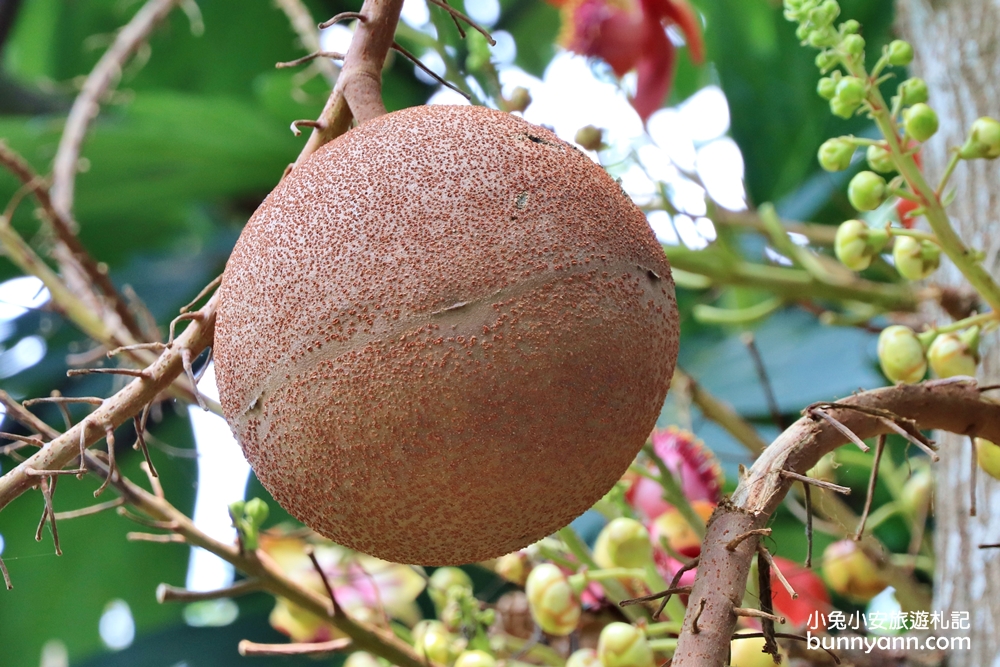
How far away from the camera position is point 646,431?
0.32m

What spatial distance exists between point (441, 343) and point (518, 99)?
288 mm

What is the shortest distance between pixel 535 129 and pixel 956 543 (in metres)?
0.43

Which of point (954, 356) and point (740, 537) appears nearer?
point (740, 537)

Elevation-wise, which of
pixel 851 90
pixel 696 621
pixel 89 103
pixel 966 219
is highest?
pixel 89 103

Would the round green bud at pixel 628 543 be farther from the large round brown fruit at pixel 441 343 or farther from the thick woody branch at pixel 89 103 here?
the thick woody branch at pixel 89 103

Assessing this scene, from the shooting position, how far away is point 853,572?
24.5 inches

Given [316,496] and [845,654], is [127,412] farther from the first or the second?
[845,654]

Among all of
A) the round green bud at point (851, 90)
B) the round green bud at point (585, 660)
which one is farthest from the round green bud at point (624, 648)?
the round green bud at point (851, 90)

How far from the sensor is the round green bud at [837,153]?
0.41 meters

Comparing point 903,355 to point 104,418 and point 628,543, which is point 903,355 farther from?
point 104,418

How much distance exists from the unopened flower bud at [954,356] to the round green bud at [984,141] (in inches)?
3.1

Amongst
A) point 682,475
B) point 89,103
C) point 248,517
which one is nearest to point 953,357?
point 682,475

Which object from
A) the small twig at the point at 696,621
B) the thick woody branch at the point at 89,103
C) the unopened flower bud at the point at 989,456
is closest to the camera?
the small twig at the point at 696,621

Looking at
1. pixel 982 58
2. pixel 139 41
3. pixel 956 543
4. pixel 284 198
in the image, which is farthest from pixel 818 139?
pixel 284 198
